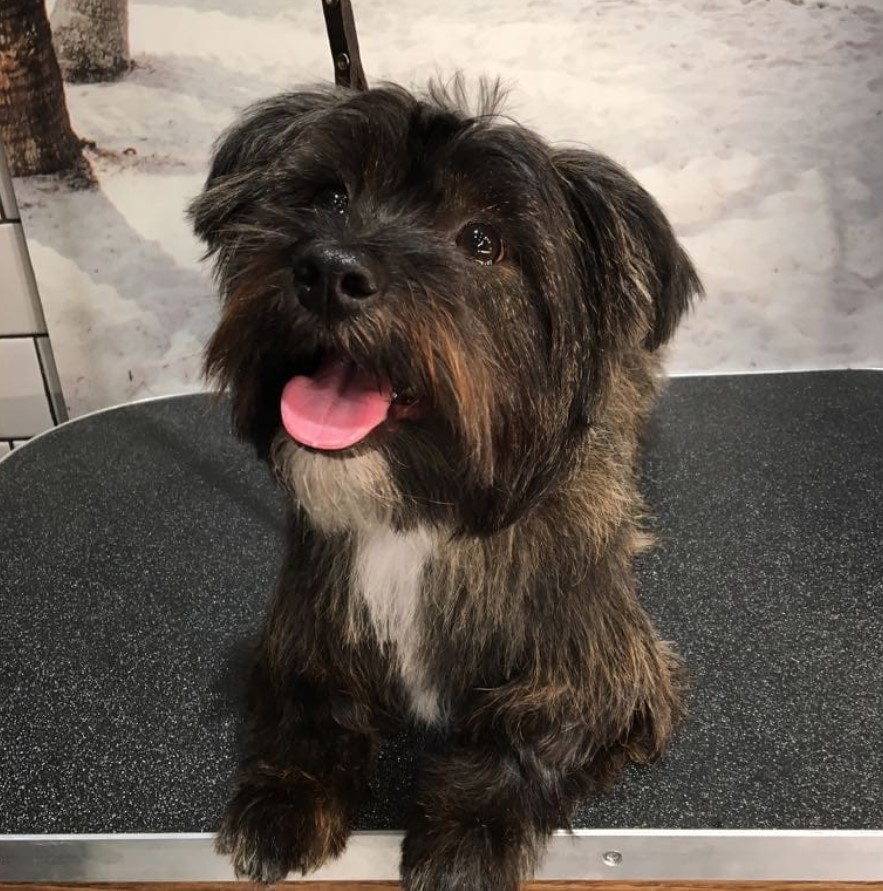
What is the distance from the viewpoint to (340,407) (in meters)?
0.86

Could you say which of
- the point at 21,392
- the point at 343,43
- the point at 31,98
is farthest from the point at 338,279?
the point at 21,392

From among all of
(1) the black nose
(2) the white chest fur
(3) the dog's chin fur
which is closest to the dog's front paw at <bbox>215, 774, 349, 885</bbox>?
(2) the white chest fur

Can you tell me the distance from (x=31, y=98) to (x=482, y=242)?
136 cm

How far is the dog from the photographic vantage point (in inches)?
33.3

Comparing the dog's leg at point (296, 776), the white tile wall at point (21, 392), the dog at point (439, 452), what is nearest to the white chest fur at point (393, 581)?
the dog at point (439, 452)

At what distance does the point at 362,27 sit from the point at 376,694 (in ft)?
4.30

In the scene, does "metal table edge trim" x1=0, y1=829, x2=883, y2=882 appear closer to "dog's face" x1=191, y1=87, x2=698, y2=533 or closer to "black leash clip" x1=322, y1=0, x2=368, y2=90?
"dog's face" x1=191, y1=87, x2=698, y2=533

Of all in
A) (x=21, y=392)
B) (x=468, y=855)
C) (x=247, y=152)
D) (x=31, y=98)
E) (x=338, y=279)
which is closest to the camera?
(x=338, y=279)

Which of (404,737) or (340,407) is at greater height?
(340,407)

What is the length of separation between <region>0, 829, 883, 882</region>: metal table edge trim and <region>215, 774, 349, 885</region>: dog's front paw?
0.03 m

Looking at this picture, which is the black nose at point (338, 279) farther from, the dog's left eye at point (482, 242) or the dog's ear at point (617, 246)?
the dog's ear at point (617, 246)

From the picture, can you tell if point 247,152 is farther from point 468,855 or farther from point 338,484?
point 468,855

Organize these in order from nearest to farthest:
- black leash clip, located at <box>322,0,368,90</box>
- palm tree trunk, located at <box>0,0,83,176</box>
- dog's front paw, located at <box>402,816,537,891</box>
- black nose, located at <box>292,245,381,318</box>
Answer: black nose, located at <box>292,245,381,318</box>
dog's front paw, located at <box>402,816,537,891</box>
black leash clip, located at <box>322,0,368,90</box>
palm tree trunk, located at <box>0,0,83,176</box>

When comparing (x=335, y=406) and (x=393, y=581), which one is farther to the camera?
(x=393, y=581)
